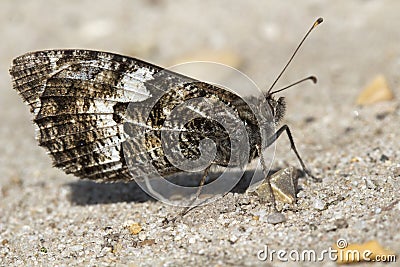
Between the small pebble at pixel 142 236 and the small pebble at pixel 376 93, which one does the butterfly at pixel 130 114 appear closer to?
the small pebble at pixel 142 236

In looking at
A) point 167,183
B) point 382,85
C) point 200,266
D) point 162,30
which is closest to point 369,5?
point 382,85

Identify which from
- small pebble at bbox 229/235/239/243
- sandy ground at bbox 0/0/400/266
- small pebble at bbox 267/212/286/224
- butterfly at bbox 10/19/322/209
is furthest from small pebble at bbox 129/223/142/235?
small pebble at bbox 267/212/286/224

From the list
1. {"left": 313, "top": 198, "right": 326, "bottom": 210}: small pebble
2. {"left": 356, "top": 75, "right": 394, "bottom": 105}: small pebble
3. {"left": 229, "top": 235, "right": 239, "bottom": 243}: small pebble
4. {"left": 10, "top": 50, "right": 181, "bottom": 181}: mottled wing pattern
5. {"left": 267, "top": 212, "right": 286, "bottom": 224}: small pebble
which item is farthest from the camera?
{"left": 356, "top": 75, "right": 394, "bottom": 105}: small pebble

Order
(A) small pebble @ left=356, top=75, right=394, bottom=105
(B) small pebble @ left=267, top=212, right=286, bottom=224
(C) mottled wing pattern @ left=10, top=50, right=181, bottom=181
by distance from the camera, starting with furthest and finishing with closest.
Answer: (A) small pebble @ left=356, top=75, right=394, bottom=105 → (C) mottled wing pattern @ left=10, top=50, right=181, bottom=181 → (B) small pebble @ left=267, top=212, right=286, bottom=224

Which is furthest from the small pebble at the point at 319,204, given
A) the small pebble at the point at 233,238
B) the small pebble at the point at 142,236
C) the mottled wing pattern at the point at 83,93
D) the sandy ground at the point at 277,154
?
the mottled wing pattern at the point at 83,93

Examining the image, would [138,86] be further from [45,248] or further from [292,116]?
[292,116]

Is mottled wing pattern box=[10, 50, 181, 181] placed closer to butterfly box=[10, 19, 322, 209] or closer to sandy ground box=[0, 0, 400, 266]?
butterfly box=[10, 19, 322, 209]

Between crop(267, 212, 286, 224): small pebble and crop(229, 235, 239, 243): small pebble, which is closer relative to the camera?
crop(229, 235, 239, 243): small pebble

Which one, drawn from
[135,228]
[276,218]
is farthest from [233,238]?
[135,228]
